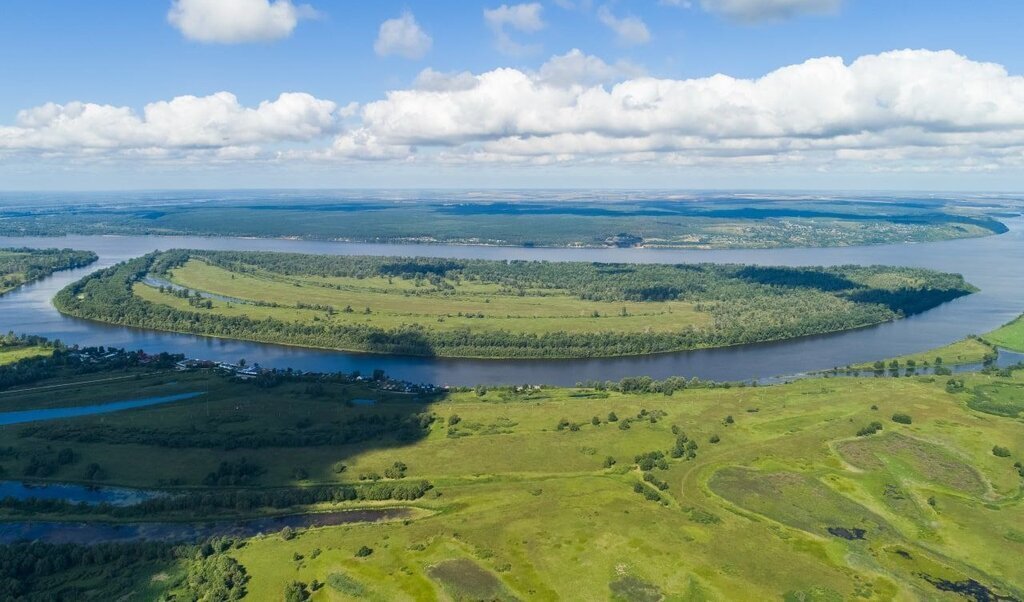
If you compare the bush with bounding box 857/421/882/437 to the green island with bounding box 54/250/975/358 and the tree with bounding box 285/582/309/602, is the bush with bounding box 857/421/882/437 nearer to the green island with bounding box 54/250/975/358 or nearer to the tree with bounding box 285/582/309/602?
the green island with bounding box 54/250/975/358

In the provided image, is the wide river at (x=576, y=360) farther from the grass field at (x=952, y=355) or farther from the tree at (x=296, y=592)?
the tree at (x=296, y=592)

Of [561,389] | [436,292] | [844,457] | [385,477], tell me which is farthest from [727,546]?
[436,292]

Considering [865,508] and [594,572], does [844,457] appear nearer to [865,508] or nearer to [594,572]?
[865,508]

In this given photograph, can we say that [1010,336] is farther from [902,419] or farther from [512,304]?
[512,304]

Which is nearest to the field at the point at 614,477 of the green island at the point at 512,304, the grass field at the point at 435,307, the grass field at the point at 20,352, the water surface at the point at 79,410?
the water surface at the point at 79,410

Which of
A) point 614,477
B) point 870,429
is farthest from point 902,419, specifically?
point 614,477

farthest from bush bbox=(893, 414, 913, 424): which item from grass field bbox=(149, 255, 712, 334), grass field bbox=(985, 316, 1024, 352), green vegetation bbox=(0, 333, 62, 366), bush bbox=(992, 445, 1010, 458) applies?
green vegetation bbox=(0, 333, 62, 366)
